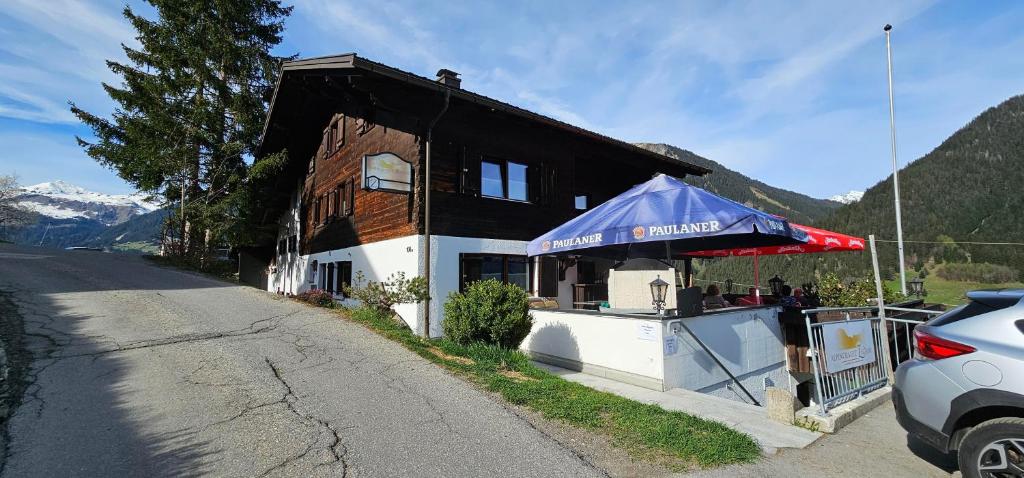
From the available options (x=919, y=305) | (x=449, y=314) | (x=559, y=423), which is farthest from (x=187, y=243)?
(x=919, y=305)

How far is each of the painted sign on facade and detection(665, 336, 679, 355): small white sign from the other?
273 inches

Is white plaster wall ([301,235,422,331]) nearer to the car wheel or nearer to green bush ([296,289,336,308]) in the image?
green bush ([296,289,336,308])

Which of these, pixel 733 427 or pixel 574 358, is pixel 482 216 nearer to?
pixel 574 358

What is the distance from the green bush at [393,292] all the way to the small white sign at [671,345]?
551 cm

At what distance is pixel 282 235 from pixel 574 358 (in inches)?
854

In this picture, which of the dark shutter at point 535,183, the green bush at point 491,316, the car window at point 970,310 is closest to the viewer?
the car window at point 970,310

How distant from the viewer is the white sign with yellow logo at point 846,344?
229 inches

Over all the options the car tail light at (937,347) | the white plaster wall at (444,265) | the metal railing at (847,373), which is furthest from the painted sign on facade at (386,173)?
the car tail light at (937,347)

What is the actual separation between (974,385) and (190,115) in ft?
94.3

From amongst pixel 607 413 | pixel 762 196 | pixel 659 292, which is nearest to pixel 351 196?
pixel 659 292

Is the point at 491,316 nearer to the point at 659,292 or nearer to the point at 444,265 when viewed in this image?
the point at 659,292

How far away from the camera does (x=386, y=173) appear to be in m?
11.0

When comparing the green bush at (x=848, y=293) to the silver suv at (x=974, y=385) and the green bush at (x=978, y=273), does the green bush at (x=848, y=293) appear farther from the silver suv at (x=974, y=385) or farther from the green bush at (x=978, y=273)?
the green bush at (x=978, y=273)

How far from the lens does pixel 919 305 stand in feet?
38.3
